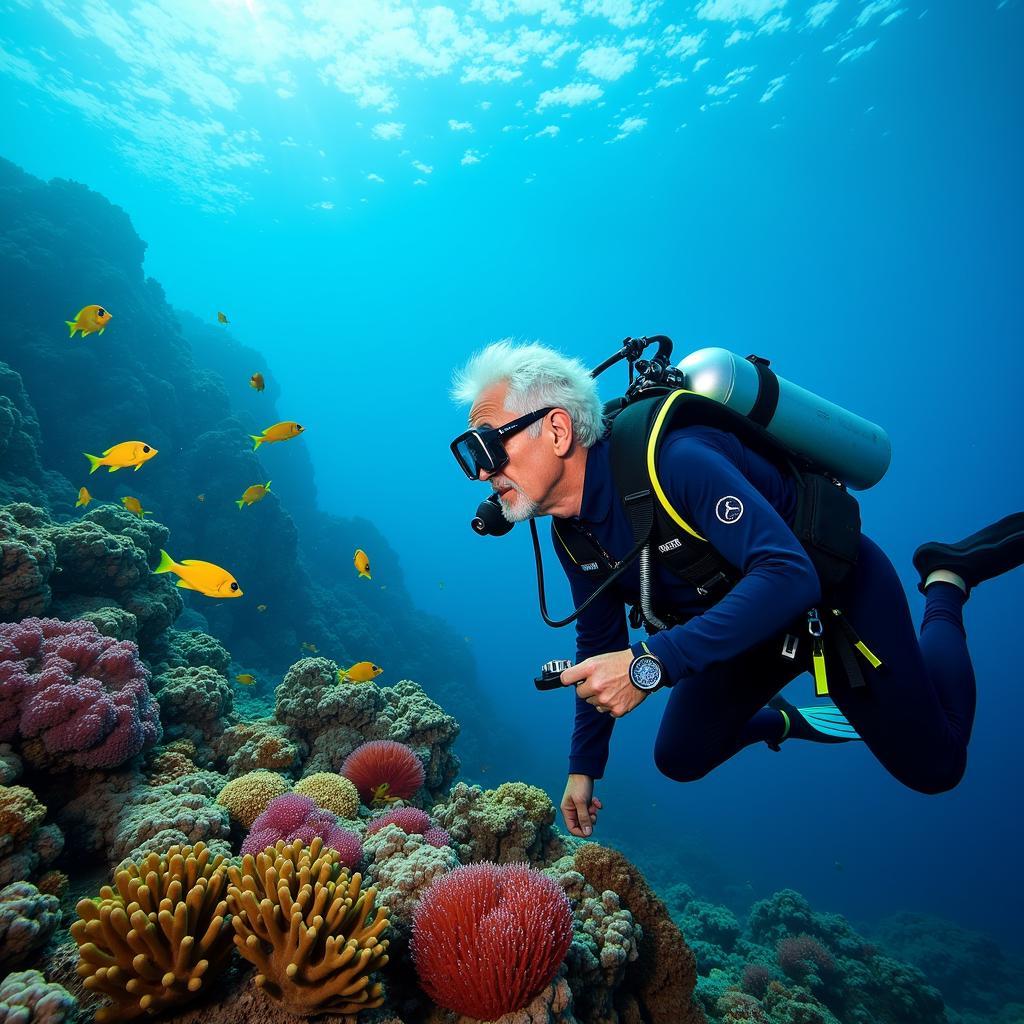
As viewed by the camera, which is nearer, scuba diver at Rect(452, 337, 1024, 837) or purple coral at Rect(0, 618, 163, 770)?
scuba diver at Rect(452, 337, 1024, 837)

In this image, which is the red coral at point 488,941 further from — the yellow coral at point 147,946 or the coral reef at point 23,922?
the coral reef at point 23,922

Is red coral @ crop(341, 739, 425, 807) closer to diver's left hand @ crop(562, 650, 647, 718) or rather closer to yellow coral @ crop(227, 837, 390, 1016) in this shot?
yellow coral @ crop(227, 837, 390, 1016)

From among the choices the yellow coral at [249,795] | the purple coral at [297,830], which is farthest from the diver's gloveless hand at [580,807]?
the yellow coral at [249,795]

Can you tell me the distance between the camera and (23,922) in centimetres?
194

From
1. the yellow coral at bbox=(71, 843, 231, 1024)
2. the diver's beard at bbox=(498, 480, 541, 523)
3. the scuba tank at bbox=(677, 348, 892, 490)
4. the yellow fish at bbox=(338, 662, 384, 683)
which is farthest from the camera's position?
the yellow fish at bbox=(338, 662, 384, 683)

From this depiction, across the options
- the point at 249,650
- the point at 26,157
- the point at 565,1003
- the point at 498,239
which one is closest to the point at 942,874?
the point at 249,650

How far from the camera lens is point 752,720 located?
14.1 feet

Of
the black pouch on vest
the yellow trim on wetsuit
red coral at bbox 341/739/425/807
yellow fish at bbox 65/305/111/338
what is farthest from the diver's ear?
yellow fish at bbox 65/305/111/338

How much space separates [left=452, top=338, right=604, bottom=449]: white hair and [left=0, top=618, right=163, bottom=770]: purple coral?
3.60 meters

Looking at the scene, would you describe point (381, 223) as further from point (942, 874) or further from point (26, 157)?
point (942, 874)

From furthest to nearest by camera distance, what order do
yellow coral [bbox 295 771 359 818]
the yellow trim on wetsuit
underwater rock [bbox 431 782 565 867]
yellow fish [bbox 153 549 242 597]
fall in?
yellow fish [bbox 153 549 242 597], underwater rock [bbox 431 782 565 867], yellow coral [bbox 295 771 359 818], the yellow trim on wetsuit

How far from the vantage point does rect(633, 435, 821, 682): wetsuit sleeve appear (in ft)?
6.51

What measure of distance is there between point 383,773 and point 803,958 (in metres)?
11.0

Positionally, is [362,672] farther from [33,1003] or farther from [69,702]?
[33,1003]
